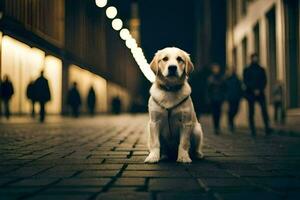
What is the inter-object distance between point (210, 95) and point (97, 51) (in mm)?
35837

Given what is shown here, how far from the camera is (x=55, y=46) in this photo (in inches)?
1206

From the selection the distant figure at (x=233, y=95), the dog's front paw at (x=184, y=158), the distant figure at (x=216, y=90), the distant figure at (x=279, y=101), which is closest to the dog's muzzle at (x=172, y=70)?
the dog's front paw at (x=184, y=158)

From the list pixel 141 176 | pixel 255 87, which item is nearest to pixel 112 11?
pixel 255 87

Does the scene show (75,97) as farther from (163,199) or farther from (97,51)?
(163,199)

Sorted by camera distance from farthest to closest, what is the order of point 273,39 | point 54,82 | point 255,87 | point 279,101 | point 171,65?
1. point 54,82
2. point 273,39
3. point 279,101
4. point 255,87
5. point 171,65

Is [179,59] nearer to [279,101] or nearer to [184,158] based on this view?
[184,158]

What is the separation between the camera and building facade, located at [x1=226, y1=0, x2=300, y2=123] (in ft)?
53.0

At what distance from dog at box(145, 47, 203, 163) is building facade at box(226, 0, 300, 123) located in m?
9.55

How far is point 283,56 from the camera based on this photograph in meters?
16.5

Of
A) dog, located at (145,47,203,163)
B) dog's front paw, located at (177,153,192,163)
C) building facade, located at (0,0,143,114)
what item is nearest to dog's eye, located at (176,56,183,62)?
dog, located at (145,47,203,163)

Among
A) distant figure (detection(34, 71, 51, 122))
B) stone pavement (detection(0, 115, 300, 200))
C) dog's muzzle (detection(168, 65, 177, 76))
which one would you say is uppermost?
distant figure (detection(34, 71, 51, 122))

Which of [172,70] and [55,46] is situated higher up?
[55,46]

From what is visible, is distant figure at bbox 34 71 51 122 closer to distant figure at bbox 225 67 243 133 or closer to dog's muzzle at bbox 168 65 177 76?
distant figure at bbox 225 67 243 133

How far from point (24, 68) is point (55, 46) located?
260 centimetres
